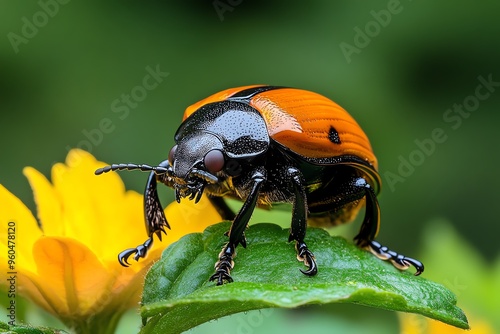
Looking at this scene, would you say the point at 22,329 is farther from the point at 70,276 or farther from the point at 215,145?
the point at 215,145

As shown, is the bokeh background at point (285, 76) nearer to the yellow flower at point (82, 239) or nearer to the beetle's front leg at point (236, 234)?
the yellow flower at point (82, 239)

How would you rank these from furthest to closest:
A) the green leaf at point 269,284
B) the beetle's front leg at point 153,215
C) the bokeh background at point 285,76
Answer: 1. the bokeh background at point 285,76
2. the beetle's front leg at point 153,215
3. the green leaf at point 269,284

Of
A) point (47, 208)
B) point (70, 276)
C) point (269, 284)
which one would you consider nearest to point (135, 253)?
point (70, 276)

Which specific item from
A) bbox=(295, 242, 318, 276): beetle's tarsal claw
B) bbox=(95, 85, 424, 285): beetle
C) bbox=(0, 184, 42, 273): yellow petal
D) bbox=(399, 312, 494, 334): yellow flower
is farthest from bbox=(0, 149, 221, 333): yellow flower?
bbox=(399, 312, 494, 334): yellow flower

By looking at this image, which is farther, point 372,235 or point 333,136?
point 372,235

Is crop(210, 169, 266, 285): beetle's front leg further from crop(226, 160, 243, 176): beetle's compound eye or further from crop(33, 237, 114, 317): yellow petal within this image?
crop(33, 237, 114, 317): yellow petal

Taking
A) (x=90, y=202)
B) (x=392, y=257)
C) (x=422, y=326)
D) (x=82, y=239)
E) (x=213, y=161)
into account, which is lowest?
(x=422, y=326)

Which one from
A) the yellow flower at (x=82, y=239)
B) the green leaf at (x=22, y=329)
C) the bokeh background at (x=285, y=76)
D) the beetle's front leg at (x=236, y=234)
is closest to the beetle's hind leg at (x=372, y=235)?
the beetle's front leg at (x=236, y=234)
